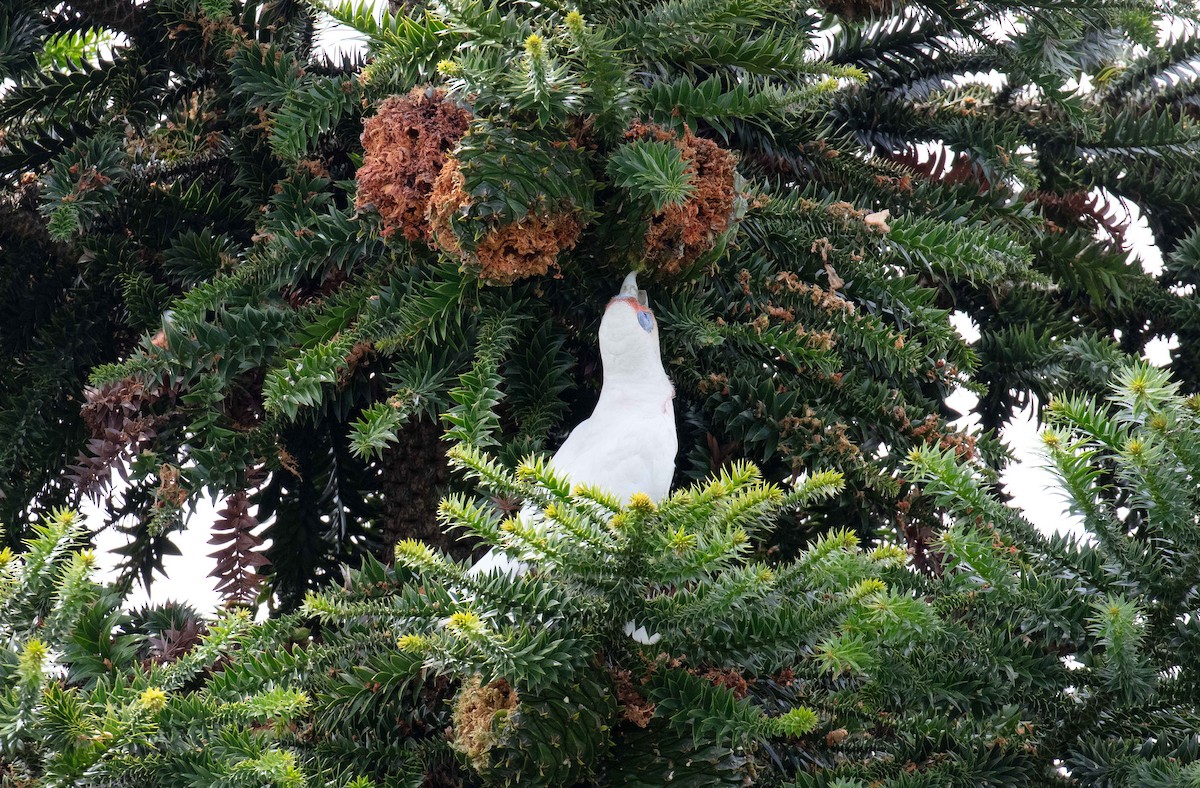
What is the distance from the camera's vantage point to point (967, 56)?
76.8 inches

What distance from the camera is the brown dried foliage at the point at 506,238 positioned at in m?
1.43

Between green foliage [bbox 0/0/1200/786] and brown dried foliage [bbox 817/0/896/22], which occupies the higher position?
brown dried foliage [bbox 817/0/896/22]

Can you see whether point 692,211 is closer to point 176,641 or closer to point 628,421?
point 628,421

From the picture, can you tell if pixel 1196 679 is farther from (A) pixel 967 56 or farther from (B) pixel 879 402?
(A) pixel 967 56

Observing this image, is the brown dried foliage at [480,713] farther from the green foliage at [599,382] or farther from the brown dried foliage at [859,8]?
the brown dried foliage at [859,8]

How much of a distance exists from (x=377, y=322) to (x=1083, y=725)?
0.78 meters

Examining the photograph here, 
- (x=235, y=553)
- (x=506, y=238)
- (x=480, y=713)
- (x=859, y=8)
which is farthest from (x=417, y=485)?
(x=859, y=8)

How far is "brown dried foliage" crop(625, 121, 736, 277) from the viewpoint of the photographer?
148cm

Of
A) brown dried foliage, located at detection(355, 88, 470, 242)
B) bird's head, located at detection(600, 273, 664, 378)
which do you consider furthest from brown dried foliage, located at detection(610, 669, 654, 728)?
brown dried foliage, located at detection(355, 88, 470, 242)

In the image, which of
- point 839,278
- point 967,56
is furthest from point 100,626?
point 967,56

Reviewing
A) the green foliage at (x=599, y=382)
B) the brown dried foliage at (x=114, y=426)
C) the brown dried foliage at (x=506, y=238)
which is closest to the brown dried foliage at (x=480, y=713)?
the green foliage at (x=599, y=382)

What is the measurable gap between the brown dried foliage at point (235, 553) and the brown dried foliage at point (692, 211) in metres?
0.54

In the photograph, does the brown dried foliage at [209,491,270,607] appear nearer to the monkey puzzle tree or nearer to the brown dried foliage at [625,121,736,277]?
the monkey puzzle tree

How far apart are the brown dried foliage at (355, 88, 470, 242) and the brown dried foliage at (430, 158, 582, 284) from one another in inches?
2.0
